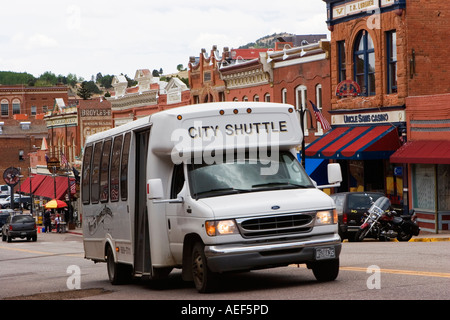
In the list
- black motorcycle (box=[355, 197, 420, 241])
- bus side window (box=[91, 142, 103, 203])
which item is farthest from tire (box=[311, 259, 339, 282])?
black motorcycle (box=[355, 197, 420, 241])

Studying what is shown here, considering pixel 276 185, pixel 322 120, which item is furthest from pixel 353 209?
pixel 276 185

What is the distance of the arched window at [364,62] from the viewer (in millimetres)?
39438

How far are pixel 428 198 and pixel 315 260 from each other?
22.6 meters

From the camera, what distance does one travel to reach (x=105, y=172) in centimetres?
1778

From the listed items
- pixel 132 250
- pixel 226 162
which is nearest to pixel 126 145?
pixel 132 250

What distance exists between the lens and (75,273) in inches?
900

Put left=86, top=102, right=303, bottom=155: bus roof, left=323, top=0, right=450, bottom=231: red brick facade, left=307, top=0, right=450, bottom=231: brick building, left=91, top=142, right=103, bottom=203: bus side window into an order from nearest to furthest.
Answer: left=86, top=102, right=303, bottom=155: bus roof → left=91, top=142, right=103, bottom=203: bus side window → left=323, top=0, right=450, bottom=231: red brick facade → left=307, top=0, right=450, bottom=231: brick building

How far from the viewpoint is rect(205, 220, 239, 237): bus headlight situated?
42.4ft

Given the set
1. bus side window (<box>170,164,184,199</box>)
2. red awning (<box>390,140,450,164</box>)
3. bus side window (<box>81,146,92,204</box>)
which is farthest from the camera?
red awning (<box>390,140,450,164</box>)

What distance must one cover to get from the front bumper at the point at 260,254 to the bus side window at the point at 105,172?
201 inches

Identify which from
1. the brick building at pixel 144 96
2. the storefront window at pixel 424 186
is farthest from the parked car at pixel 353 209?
the brick building at pixel 144 96

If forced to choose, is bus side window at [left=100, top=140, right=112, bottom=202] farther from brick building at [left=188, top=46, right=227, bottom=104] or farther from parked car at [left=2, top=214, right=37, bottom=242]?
brick building at [left=188, top=46, right=227, bottom=104]

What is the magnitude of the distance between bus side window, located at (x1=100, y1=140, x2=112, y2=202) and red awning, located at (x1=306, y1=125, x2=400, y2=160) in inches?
820
